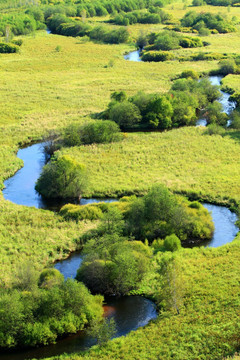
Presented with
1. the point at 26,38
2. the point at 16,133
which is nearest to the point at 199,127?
the point at 16,133

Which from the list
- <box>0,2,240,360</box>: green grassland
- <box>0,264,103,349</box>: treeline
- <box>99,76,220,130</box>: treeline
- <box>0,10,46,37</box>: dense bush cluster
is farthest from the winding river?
<box>0,264,103,349</box>: treeline

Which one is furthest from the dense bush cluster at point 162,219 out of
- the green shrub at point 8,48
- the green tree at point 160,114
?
the green shrub at point 8,48

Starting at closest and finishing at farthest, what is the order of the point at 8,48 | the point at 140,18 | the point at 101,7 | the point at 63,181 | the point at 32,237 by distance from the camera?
1. the point at 32,237
2. the point at 63,181
3. the point at 8,48
4. the point at 140,18
5. the point at 101,7

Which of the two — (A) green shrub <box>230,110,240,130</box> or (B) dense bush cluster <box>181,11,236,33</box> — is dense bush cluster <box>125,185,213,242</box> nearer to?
(A) green shrub <box>230,110,240,130</box>

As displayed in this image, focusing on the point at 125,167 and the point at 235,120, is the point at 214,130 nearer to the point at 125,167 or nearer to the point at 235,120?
the point at 235,120

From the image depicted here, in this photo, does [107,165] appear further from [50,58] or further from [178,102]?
[50,58]

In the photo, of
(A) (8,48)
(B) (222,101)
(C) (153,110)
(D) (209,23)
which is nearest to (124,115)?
(C) (153,110)
